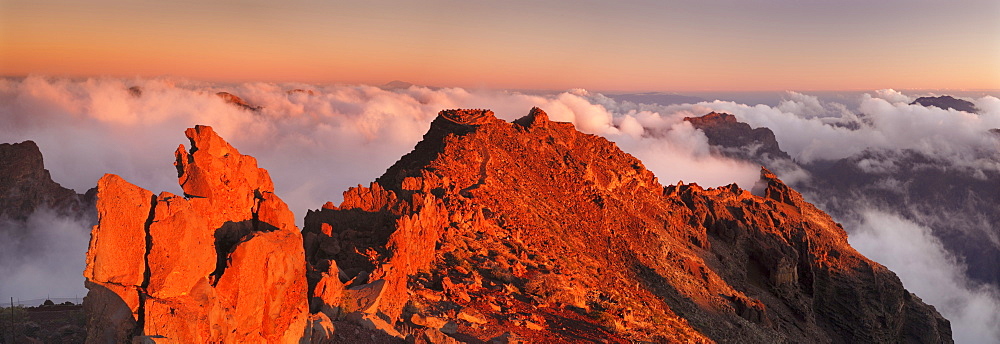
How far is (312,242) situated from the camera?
24953 mm

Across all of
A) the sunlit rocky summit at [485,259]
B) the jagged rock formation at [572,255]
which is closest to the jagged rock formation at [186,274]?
the sunlit rocky summit at [485,259]

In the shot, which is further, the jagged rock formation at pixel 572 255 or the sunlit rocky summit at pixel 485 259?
the jagged rock formation at pixel 572 255

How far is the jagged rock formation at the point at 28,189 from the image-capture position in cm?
7550

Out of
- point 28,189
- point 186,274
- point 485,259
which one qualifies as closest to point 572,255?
point 485,259

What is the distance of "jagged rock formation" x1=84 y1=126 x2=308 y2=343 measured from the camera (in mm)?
14609

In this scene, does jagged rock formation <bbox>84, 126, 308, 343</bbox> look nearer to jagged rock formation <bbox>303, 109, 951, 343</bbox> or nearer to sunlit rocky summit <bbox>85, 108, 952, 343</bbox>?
sunlit rocky summit <bbox>85, 108, 952, 343</bbox>

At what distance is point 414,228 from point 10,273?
8539cm

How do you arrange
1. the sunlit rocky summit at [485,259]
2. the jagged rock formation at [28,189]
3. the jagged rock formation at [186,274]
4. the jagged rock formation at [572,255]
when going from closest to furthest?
the jagged rock formation at [186,274] → the sunlit rocky summit at [485,259] → the jagged rock formation at [572,255] → the jagged rock formation at [28,189]

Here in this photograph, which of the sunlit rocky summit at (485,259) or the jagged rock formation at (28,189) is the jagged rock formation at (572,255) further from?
the jagged rock formation at (28,189)

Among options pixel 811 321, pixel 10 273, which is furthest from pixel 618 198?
pixel 10 273

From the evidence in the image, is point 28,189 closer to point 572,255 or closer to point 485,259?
point 485,259

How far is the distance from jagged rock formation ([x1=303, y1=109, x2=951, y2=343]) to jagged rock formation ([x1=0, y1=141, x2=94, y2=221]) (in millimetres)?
60043

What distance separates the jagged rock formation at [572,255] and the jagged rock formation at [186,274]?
7.49ft

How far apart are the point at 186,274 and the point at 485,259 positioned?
16187mm
